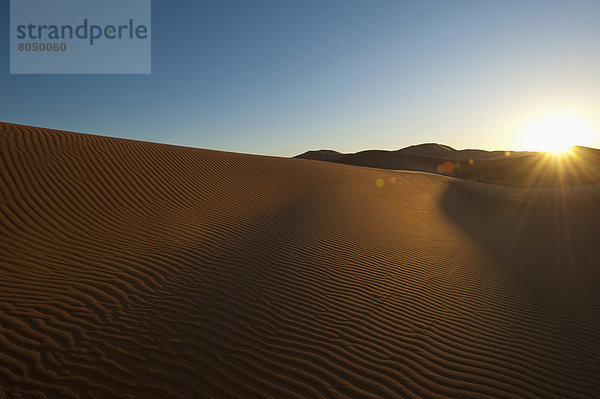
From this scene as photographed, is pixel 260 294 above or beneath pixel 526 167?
beneath

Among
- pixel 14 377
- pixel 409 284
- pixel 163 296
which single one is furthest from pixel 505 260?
pixel 14 377

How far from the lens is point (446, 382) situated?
316 cm

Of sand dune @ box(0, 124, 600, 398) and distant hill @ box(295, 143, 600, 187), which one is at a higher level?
distant hill @ box(295, 143, 600, 187)

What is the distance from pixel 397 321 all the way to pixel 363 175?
1464 cm

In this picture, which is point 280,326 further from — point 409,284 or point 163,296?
point 409,284

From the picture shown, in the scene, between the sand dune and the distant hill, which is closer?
the sand dune

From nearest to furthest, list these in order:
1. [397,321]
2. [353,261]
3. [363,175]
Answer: [397,321], [353,261], [363,175]

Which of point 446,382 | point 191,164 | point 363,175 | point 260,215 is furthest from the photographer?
point 363,175

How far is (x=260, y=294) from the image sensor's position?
4.60 metres

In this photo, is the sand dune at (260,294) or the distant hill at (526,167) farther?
the distant hill at (526,167)

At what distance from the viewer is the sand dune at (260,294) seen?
10.0ft

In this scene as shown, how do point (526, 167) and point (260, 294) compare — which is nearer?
point (260, 294)

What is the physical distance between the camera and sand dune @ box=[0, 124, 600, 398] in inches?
120

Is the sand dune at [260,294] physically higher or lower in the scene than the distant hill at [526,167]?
lower
